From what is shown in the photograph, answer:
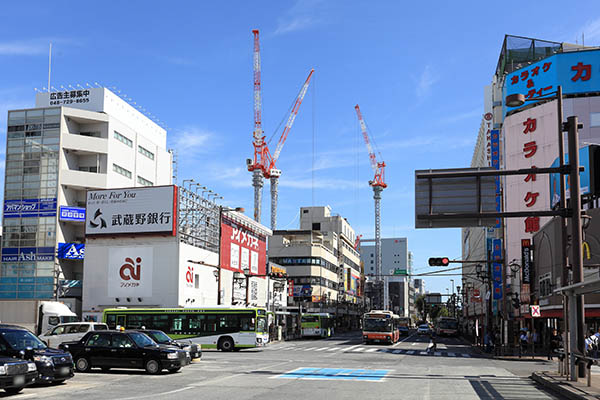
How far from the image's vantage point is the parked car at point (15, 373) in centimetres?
1530

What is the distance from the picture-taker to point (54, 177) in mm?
67875

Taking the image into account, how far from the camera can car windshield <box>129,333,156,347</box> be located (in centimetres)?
2300

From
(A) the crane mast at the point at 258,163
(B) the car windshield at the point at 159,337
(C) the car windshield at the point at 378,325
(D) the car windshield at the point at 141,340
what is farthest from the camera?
(A) the crane mast at the point at 258,163

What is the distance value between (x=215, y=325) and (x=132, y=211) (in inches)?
898

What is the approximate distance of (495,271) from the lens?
62.1 metres

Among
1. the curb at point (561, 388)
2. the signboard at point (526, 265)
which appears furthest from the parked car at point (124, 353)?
the signboard at point (526, 265)


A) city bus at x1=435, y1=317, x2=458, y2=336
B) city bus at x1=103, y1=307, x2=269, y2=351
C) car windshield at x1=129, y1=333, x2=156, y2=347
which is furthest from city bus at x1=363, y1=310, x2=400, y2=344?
city bus at x1=435, y1=317, x2=458, y2=336

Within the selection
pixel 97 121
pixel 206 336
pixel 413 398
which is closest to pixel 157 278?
pixel 206 336

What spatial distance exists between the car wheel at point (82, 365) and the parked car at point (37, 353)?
4469 mm

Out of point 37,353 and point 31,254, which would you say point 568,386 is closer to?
point 37,353

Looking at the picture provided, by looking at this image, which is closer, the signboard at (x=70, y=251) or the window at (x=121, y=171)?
the signboard at (x=70, y=251)

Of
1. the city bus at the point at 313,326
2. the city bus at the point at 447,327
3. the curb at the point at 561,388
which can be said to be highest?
the curb at the point at 561,388

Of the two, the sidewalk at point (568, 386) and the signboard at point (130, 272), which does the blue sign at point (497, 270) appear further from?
the sidewalk at point (568, 386)

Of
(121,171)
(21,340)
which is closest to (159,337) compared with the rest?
(21,340)
